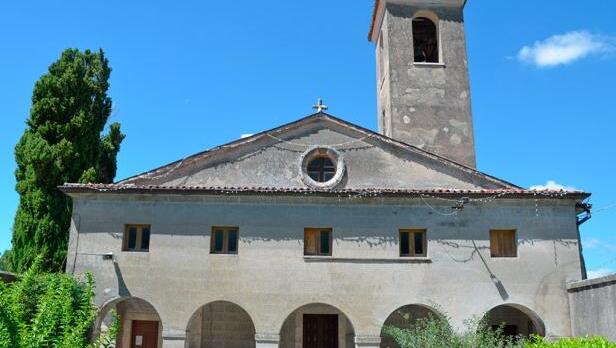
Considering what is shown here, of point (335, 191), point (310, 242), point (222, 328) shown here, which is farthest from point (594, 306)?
point (222, 328)

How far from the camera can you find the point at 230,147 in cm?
1856

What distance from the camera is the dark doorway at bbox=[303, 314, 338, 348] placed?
1894 centimetres

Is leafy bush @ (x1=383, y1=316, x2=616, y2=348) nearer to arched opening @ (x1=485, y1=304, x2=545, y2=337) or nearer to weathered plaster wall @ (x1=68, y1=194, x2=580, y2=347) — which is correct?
weathered plaster wall @ (x1=68, y1=194, x2=580, y2=347)

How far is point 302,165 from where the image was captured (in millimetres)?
18484

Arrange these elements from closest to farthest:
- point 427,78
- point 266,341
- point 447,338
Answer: point 447,338
point 266,341
point 427,78

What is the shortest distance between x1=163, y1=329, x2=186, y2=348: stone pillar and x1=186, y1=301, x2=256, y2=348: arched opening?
2.43 m

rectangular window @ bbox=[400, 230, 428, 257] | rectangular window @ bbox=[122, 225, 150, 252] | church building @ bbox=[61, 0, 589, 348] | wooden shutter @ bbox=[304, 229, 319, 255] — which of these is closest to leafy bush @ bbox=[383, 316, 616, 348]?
church building @ bbox=[61, 0, 589, 348]

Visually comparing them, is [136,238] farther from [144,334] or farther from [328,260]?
[328,260]

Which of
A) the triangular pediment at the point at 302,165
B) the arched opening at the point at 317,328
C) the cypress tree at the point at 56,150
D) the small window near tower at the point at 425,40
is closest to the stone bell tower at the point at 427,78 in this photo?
the small window near tower at the point at 425,40

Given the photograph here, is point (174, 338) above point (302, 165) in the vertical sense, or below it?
below

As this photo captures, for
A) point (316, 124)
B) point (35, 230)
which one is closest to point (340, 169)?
point (316, 124)

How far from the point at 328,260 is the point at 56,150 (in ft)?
40.7

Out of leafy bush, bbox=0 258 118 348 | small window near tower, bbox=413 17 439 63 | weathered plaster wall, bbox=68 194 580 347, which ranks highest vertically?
small window near tower, bbox=413 17 439 63

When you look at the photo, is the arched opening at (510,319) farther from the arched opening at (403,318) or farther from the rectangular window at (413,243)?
the rectangular window at (413,243)
